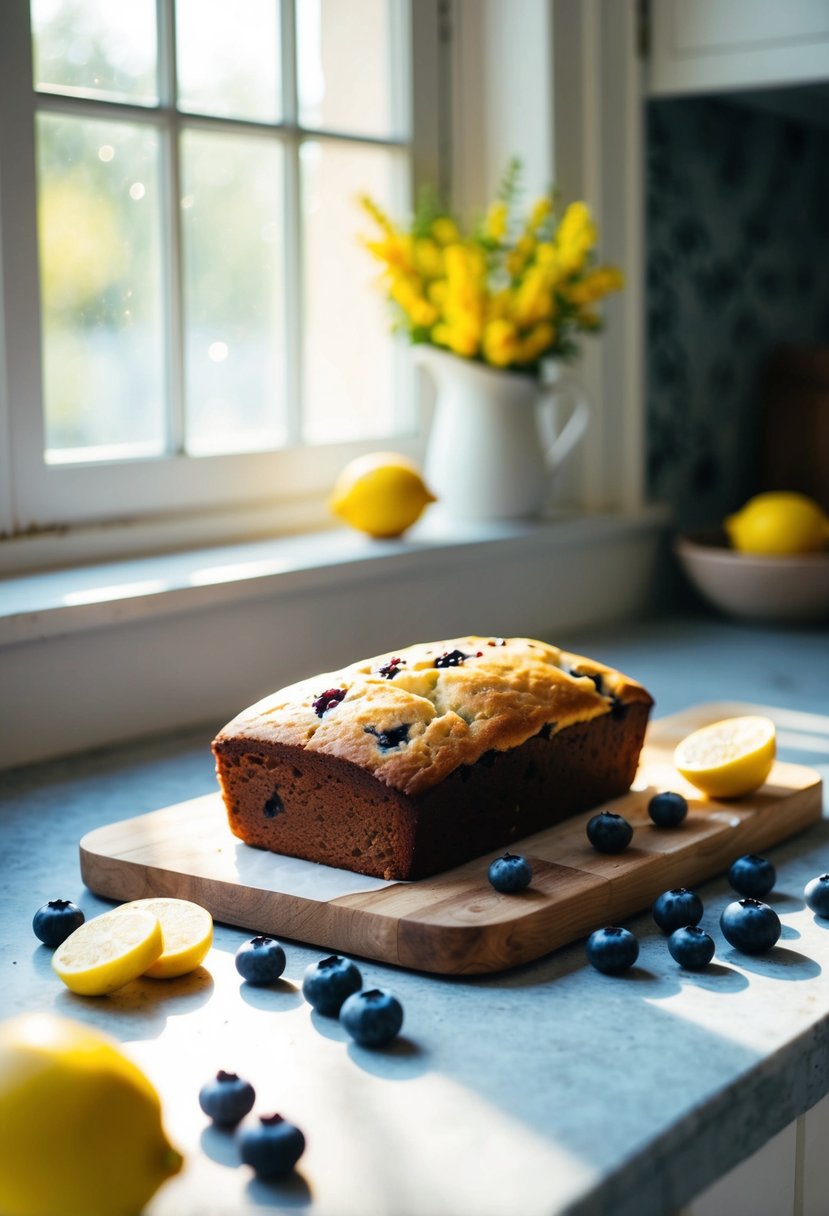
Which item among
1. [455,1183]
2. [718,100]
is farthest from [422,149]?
[455,1183]

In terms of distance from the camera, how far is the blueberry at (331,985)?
2.72 feet

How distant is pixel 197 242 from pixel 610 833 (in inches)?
40.4

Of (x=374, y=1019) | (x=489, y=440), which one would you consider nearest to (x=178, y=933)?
(x=374, y=1019)

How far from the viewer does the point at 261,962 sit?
2.87 ft

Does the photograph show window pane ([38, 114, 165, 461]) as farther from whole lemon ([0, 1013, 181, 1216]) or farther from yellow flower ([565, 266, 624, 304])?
whole lemon ([0, 1013, 181, 1216])

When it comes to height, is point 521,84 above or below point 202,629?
above

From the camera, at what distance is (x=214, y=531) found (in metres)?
1.78

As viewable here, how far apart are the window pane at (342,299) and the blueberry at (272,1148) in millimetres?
1368

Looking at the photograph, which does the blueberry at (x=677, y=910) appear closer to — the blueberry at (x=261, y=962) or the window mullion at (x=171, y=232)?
the blueberry at (x=261, y=962)

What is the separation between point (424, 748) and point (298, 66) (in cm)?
116

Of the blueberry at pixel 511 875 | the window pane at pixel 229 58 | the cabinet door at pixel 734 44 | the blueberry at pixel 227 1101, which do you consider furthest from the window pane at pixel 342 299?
the blueberry at pixel 227 1101

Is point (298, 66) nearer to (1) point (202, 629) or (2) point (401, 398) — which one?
(2) point (401, 398)

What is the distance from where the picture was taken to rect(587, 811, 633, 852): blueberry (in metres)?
1.04

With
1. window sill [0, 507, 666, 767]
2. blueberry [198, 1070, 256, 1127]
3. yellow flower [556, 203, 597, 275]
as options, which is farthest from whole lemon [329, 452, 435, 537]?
blueberry [198, 1070, 256, 1127]
